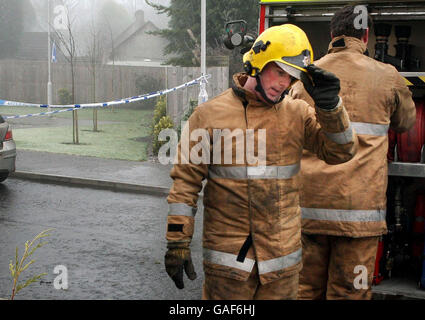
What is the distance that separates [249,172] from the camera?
10.9 feet

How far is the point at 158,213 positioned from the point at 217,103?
6.04 meters

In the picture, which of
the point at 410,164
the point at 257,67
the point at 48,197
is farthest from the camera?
the point at 48,197

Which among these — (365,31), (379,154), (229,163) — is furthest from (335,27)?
(229,163)

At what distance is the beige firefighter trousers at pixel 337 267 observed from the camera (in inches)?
165

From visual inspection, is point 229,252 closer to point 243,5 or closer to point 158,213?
point 158,213

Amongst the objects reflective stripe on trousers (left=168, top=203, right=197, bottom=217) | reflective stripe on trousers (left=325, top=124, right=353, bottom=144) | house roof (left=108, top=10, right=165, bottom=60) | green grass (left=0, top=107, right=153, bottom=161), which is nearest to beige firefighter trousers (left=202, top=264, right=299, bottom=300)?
reflective stripe on trousers (left=168, top=203, right=197, bottom=217)

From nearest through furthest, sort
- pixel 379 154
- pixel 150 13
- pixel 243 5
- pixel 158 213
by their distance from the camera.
→ pixel 379 154 < pixel 158 213 < pixel 243 5 < pixel 150 13

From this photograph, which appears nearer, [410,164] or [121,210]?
[410,164]

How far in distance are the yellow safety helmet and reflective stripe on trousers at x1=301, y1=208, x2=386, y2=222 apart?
1.28 metres

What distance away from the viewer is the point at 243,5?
72.7 feet

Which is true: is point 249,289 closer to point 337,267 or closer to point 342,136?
point 342,136

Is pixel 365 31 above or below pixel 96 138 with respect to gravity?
above

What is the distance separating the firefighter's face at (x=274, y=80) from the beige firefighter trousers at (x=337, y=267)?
4.45 ft
